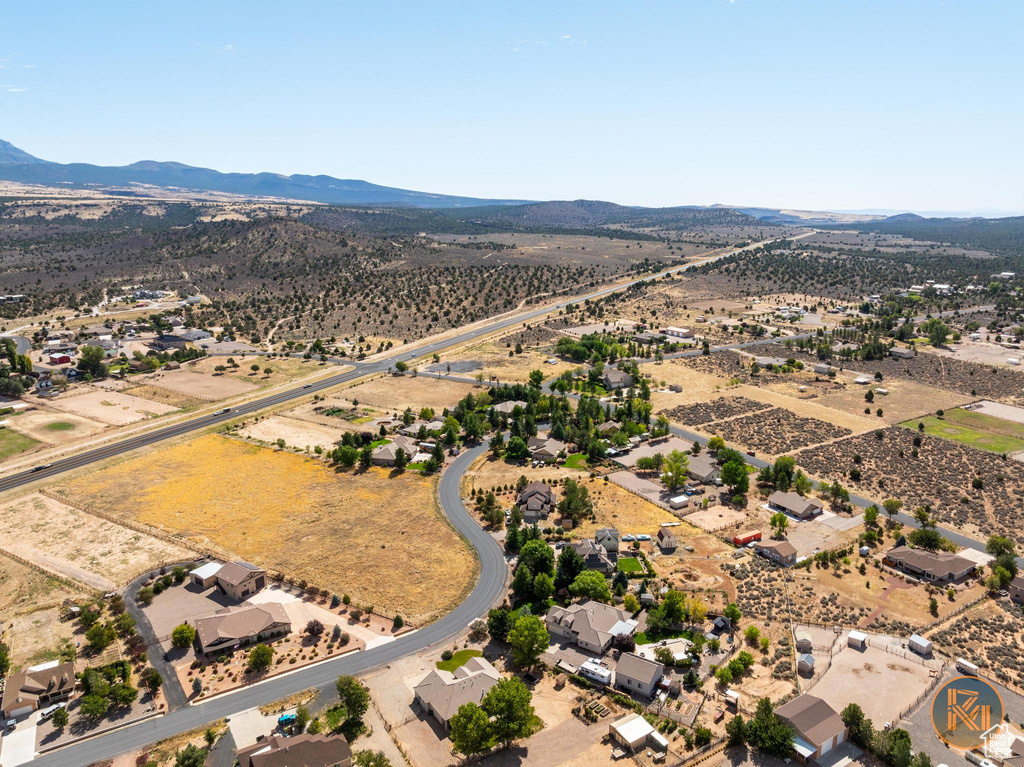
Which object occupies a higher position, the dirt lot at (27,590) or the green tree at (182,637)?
the green tree at (182,637)

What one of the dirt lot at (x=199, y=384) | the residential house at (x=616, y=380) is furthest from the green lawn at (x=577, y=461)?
the dirt lot at (x=199, y=384)

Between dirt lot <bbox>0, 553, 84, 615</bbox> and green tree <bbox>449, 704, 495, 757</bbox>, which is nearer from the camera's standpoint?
green tree <bbox>449, 704, 495, 757</bbox>

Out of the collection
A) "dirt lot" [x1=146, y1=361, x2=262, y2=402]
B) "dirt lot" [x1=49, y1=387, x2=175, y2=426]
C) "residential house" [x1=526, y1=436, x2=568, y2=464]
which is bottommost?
"dirt lot" [x1=49, y1=387, x2=175, y2=426]

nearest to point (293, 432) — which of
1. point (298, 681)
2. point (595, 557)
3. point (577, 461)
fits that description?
point (577, 461)

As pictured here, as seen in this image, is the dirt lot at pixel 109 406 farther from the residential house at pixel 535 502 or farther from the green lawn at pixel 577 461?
Answer: the residential house at pixel 535 502

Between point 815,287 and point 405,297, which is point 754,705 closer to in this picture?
point 405,297

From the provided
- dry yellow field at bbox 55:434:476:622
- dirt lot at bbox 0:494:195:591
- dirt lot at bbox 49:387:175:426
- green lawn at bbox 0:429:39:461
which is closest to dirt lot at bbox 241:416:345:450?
dry yellow field at bbox 55:434:476:622

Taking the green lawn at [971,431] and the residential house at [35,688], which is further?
the green lawn at [971,431]

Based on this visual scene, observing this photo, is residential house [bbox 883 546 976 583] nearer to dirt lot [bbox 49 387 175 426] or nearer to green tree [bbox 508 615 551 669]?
green tree [bbox 508 615 551 669]
